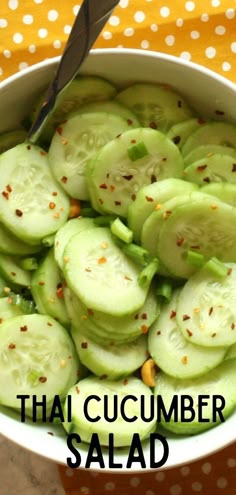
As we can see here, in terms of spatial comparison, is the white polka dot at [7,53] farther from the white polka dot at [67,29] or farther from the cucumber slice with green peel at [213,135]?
the cucumber slice with green peel at [213,135]

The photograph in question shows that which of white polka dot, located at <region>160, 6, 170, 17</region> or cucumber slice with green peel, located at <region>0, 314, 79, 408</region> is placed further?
white polka dot, located at <region>160, 6, 170, 17</region>

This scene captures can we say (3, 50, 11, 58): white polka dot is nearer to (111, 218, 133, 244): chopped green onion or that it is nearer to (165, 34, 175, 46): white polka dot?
(165, 34, 175, 46): white polka dot

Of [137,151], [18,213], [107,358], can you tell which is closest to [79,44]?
[137,151]

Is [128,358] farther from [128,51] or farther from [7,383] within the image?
[128,51]

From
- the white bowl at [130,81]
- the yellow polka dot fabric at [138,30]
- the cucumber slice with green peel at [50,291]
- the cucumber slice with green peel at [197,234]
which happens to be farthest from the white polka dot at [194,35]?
the cucumber slice with green peel at [50,291]

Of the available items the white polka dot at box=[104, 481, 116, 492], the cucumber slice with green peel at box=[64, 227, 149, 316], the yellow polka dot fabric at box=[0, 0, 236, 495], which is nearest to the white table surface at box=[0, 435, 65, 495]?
the white polka dot at box=[104, 481, 116, 492]
